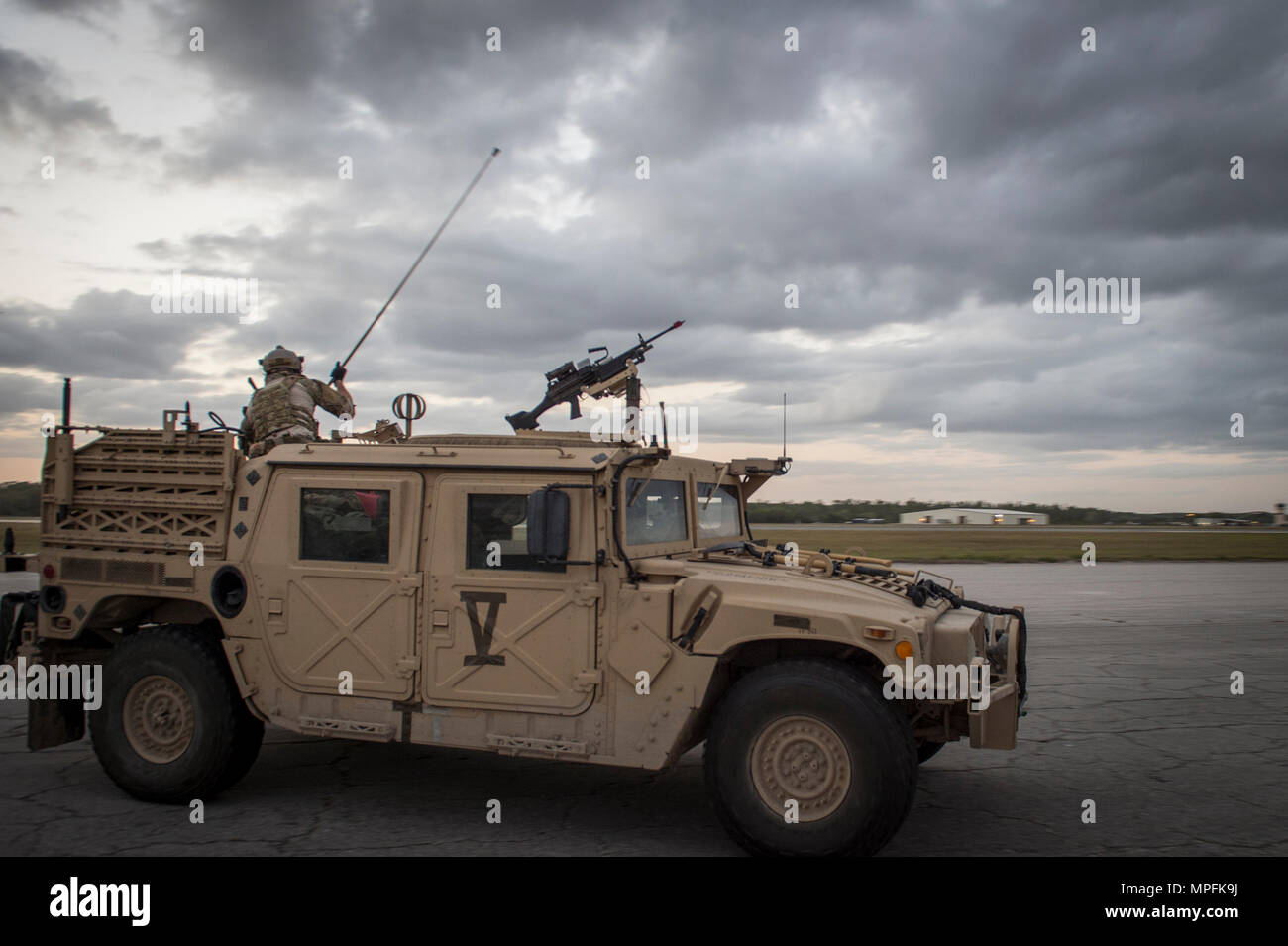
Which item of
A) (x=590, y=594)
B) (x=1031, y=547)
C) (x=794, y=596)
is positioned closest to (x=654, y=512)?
(x=590, y=594)

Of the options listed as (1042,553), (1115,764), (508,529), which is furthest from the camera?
(1042,553)

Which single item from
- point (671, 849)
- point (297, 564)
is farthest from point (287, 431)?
point (671, 849)

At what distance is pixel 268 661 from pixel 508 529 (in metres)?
1.65

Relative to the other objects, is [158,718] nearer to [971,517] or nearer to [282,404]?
[282,404]

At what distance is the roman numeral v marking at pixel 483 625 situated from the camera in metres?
5.25

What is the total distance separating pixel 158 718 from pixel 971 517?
6207cm

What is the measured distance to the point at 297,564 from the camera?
5660mm

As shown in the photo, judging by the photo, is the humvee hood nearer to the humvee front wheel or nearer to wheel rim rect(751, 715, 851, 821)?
wheel rim rect(751, 715, 851, 821)

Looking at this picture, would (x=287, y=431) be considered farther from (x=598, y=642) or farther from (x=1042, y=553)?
(x=1042, y=553)

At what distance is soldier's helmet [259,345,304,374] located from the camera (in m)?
7.00

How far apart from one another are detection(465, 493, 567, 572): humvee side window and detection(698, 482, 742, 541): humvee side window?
52.3 inches

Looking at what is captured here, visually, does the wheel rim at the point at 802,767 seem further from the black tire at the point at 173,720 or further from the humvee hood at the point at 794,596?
the black tire at the point at 173,720

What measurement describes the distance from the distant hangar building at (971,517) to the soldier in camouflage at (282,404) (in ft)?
176

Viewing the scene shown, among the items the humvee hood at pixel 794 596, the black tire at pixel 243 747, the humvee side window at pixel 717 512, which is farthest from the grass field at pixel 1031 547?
the humvee hood at pixel 794 596
